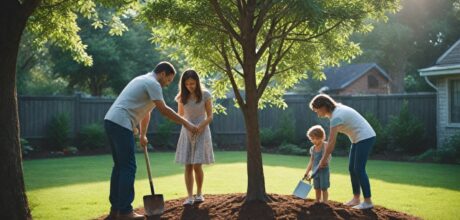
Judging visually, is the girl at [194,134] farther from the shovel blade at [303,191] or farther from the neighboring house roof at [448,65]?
the neighboring house roof at [448,65]

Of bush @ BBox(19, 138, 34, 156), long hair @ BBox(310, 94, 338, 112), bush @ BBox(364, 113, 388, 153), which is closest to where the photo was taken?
long hair @ BBox(310, 94, 338, 112)

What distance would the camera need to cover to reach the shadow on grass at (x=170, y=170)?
10562 millimetres

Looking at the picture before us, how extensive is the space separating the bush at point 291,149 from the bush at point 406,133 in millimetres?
3023

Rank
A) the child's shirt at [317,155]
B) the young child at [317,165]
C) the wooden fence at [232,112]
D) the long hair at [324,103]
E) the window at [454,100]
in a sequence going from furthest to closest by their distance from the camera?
the wooden fence at [232,112], the window at [454,100], the child's shirt at [317,155], the young child at [317,165], the long hair at [324,103]

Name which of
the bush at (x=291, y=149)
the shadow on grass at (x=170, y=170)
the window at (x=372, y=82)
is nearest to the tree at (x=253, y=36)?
the shadow on grass at (x=170, y=170)

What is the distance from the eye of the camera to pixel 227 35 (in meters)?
6.95

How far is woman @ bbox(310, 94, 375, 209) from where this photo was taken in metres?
6.57

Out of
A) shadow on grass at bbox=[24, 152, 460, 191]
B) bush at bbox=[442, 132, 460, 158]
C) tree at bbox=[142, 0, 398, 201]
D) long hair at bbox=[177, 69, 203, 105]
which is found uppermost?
tree at bbox=[142, 0, 398, 201]

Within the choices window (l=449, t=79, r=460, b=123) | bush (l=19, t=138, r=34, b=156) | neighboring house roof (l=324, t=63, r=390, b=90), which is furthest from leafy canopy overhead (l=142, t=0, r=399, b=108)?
neighboring house roof (l=324, t=63, r=390, b=90)

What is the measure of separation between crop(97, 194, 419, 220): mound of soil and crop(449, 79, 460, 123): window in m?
10.7

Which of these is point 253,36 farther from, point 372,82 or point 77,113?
point 372,82

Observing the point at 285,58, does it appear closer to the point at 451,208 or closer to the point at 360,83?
the point at 451,208

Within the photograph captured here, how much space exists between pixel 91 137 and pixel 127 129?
42.8ft

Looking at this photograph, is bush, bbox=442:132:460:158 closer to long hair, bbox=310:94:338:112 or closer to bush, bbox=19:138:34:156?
long hair, bbox=310:94:338:112
